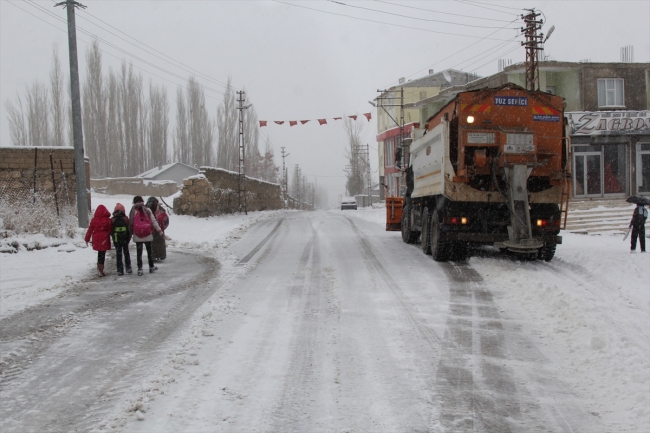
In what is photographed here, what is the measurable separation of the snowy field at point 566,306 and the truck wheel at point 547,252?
33 cm

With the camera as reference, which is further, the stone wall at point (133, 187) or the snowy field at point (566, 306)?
the stone wall at point (133, 187)

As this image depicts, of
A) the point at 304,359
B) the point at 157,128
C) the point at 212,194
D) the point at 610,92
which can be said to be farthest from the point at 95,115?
the point at 304,359

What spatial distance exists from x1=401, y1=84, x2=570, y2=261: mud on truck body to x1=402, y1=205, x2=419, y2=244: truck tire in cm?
368

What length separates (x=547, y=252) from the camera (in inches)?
421

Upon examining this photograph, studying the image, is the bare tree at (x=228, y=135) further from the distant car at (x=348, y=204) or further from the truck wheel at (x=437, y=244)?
the truck wheel at (x=437, y=244)

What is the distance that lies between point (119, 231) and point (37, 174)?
917 centimetres

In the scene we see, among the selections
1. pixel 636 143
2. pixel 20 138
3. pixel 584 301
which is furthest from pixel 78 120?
pixel 20 138

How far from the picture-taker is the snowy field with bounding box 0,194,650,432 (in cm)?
407

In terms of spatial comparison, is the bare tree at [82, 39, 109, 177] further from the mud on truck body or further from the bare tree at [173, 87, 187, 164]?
the mud on truck body

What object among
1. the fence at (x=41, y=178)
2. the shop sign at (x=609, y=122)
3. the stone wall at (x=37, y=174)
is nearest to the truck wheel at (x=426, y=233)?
the fence at (x=41, y=178)

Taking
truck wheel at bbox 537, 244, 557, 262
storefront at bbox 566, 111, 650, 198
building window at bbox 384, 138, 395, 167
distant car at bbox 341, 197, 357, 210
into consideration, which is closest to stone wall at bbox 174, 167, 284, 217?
truck wheel at bbox 537, 244, 557, 262

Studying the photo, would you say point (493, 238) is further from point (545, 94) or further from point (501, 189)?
point (545, 94)

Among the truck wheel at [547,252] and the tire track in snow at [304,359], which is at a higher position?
the truck wheel at [547,252]

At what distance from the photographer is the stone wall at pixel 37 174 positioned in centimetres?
1652
